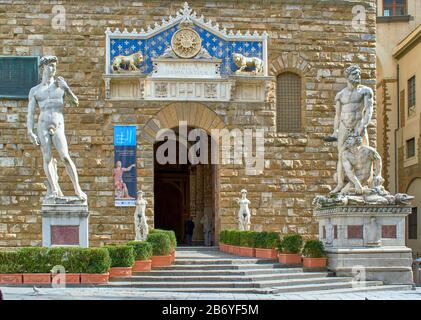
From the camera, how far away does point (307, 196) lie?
2470 cm

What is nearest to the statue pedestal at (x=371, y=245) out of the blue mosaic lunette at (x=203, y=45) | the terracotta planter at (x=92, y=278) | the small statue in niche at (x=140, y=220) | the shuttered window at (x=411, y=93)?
the terracotta planter at (x=92, y=278)

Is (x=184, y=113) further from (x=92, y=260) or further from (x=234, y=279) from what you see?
(x=92, y=260)

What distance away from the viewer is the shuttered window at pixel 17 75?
24.0 m

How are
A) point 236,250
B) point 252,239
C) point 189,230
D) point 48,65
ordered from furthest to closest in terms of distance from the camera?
point 189,230 < point 236,250 < point 252,239 < point 48,65

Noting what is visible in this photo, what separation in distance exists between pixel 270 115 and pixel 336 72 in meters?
2.61

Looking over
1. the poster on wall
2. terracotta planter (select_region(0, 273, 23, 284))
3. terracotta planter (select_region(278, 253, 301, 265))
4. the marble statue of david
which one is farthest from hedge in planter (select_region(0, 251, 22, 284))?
the poster on wall

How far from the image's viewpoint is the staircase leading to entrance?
16594mm

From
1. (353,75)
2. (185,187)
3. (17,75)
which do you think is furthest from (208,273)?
(185,187)

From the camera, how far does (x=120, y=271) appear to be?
55.3 feet

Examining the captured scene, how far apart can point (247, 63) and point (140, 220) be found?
594cm

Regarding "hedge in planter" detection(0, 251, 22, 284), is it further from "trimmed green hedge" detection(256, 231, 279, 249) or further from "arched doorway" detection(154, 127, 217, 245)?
"arched doorway" detection(154, 127, 217, 245)

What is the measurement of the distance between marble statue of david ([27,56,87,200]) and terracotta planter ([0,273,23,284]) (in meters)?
2.12

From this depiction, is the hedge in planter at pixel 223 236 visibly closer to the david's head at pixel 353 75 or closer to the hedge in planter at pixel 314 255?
the hedge in planter at pixel 314 255
